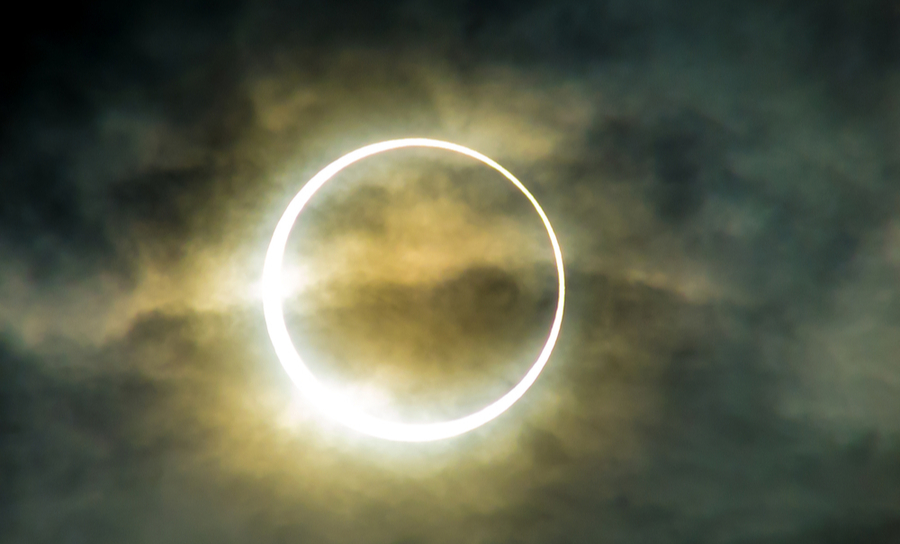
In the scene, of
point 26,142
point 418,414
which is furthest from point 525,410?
point 26,142

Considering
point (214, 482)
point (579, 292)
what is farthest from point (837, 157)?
point (214, 482)

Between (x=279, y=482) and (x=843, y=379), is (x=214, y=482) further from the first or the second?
(x=843, y=379)

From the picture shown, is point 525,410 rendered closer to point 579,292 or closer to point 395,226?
point 579,292

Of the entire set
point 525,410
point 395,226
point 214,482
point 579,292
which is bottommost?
point 214,482

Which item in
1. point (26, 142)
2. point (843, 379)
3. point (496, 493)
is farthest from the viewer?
point (496, 493)

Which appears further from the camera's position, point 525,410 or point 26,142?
point 525,410

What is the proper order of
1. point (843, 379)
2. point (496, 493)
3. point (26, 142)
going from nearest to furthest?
1. point (26, 142)
2. point (843, 379)
3. point (496, 493)

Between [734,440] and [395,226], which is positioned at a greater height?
[395,226]
